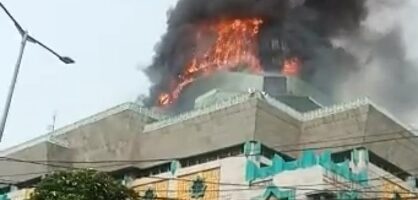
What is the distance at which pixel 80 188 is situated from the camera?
32781mm

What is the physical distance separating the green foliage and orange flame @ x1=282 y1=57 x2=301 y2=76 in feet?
149

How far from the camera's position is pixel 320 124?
2105 inches

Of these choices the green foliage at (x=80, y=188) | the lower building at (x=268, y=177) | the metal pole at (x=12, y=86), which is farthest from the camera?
the lower building at (x=268, y=177)

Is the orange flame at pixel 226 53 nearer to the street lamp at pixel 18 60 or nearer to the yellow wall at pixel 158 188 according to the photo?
the yellow wall at pixel 158 188

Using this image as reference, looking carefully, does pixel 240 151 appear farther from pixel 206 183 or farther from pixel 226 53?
pixel 226 53

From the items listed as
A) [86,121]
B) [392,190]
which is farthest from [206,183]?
[86,121]

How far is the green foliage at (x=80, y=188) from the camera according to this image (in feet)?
108

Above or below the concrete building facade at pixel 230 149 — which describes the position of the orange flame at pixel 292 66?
above

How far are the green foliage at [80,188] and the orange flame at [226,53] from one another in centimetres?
4472

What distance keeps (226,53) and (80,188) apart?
160ft

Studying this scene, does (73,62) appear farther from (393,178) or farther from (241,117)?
(393,178)

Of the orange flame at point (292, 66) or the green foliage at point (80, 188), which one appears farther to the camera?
the orange flame at point (292, 66)

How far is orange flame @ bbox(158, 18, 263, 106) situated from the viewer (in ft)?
259

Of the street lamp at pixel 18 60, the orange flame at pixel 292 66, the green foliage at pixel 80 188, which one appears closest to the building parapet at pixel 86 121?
the orange flame at pixel 292 66
